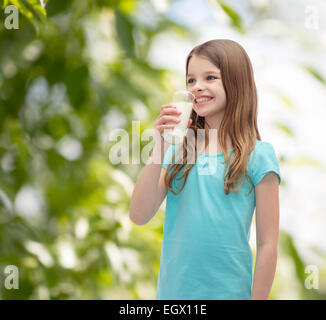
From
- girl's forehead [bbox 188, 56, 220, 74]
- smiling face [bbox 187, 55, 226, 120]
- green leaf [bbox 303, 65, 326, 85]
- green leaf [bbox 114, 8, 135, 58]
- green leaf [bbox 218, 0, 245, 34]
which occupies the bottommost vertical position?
smiling face [bbox 187, 55, 226, 120]

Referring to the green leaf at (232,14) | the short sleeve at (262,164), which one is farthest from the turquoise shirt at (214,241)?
the green leaf at (232,14)

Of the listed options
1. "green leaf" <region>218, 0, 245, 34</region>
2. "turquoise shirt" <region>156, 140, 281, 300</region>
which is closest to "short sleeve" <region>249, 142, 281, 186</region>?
"turquoise shirt" <region>156, 140, 281, 300</region>

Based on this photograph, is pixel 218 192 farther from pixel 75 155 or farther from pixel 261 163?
pixel 75 155

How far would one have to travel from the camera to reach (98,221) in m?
0.75

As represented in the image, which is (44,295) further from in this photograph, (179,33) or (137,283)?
(179,33)

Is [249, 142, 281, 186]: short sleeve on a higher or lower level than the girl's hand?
lower

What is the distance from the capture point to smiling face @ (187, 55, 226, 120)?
41 centimetres

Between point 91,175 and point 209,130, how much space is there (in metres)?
0.48

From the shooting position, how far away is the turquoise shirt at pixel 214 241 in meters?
0.39

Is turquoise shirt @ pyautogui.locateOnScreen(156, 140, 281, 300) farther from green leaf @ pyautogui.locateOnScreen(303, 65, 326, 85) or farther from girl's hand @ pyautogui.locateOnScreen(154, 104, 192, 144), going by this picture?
green leaf @ pyautogui.locateOnScreen(303, 65, 326, 85)

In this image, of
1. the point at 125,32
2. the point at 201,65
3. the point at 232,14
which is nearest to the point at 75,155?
the point at 125,32

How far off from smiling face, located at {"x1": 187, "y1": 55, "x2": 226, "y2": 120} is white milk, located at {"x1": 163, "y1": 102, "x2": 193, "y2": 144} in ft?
0.07

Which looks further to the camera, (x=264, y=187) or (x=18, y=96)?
Result: (x=18, y=96)

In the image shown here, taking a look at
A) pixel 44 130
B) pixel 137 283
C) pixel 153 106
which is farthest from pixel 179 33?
pixel 137 283
